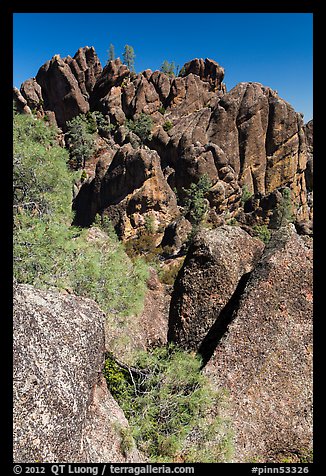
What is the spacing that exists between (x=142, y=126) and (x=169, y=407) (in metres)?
47.3

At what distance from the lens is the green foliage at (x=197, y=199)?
119 feet

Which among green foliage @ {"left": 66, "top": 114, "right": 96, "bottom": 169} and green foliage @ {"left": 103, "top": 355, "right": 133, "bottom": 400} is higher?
green foliage @ {"left": 66, "top": 114, "right": 96, "bottom": 169}

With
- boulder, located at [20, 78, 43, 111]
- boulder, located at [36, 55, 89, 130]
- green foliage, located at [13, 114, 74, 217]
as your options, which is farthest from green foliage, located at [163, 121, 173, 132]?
green foliage, located at [13, 114, 74, 217]

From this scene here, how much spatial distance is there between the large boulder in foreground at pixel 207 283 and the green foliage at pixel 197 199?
2416 cm

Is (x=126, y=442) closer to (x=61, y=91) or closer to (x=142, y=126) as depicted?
(x=142, y=126)

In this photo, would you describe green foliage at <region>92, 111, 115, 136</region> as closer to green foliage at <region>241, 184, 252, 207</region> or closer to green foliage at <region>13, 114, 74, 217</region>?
green foliage at <region>241, 184, 252, 207</region>

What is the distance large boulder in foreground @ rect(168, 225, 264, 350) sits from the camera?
440 inches

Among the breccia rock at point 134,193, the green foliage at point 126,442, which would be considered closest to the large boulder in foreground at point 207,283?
the green foliage at point 126,442

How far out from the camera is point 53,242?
6844 mm

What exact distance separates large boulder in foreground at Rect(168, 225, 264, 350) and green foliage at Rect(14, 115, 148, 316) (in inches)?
114

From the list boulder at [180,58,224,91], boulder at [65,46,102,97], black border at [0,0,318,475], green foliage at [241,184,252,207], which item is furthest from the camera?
boulder at [180,58,224,91]

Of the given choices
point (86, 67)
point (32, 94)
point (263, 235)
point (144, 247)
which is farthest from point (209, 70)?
point (263, 235)
